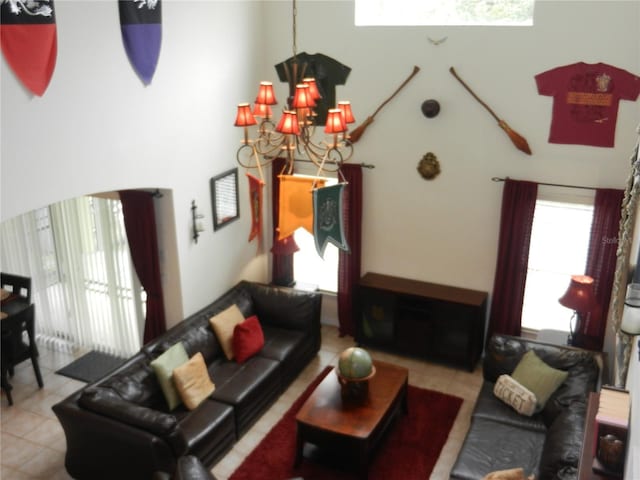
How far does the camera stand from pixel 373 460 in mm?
6113

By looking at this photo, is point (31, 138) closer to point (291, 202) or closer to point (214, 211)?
point (291, 202)

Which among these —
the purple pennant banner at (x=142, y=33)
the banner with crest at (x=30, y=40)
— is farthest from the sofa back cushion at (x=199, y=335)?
the banner with crest at (x=30, y=40)

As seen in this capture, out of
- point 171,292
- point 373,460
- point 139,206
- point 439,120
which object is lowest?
point 373,460

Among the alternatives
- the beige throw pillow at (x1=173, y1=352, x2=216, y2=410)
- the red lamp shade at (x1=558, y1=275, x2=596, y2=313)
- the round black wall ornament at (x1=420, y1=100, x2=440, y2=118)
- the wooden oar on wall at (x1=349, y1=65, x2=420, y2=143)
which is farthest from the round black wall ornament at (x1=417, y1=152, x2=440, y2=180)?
the beige throw pillow at (x1=173, y1=352, x2=216, y2=410)

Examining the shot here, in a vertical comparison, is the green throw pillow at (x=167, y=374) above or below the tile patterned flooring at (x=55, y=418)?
above

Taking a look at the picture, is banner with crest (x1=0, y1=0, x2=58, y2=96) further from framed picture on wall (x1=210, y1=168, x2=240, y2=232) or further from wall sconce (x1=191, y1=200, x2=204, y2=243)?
framed picture on wall (x1=210, y1=168, x2=240, y2=232)

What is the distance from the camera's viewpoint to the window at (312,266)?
8.67 metres

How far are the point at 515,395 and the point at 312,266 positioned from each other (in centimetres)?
348

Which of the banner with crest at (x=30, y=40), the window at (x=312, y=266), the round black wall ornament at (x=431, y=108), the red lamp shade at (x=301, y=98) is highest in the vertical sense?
the banner with crest at (x=30, y=40)

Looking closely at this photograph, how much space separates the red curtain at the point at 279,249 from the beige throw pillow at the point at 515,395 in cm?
318

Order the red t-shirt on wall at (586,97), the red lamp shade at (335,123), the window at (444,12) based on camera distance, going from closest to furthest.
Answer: the red lamp shade at (335,123) < the red t-shirt on wall at (586,97) < the window at (444,12)

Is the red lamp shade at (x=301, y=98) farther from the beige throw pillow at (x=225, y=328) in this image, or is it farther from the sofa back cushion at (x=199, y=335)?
the beige throw pillow at (x=225, y=328)

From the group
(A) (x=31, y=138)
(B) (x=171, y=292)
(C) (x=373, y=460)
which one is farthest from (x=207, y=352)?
(A) (x=31, y=138)

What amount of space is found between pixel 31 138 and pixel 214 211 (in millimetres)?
2731
